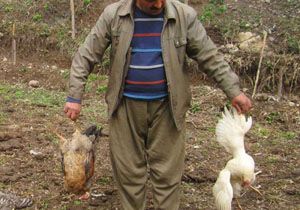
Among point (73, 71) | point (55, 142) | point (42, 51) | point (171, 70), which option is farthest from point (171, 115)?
point (42, 51)

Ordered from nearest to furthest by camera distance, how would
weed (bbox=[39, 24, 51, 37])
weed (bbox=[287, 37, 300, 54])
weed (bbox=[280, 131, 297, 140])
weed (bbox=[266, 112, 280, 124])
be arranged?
1. weed (bbox=[280, 131, 297, 140])
2. weed (bbox=[266, 112, 280, 124])
3. weed (bbox=[287, 37, 300, 54])
4. weed (bbox=[39, 24, 51, 37])

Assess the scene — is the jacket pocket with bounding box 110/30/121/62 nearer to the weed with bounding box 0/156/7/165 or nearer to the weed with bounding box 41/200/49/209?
the weed with bounding box 41/200/49/209

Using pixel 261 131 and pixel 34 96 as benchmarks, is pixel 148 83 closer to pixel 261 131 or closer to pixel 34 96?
pixel 261 131

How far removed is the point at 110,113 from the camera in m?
4.13

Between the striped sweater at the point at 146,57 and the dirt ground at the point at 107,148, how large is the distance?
1.41m

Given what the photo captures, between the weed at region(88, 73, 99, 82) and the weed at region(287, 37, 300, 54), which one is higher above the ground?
the weed at region(287, 37, 300, 54)

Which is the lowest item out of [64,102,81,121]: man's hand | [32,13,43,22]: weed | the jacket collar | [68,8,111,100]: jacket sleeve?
[32,13,43,22]: weed

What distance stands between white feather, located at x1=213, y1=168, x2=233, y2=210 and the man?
34cm

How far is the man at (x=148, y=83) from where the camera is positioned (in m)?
3.92

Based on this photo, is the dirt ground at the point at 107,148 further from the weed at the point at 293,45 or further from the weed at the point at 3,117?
the weed at the point at 293,45

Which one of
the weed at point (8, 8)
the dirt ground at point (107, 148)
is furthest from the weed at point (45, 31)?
the dirt ground at point (107, 148)

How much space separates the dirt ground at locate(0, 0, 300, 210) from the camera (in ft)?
16.8

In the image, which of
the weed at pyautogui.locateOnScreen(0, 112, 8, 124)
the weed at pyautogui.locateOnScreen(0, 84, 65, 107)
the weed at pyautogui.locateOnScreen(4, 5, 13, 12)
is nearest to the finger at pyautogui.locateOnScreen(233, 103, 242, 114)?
the weed at pyautogui.locateOnScreen(0, 112, 8, 124)

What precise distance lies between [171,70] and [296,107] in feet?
15.2
